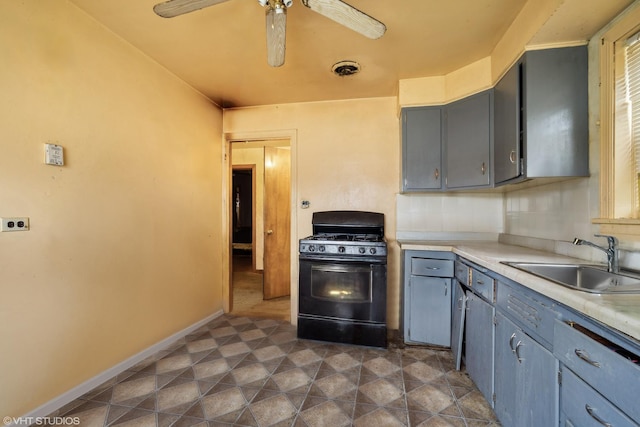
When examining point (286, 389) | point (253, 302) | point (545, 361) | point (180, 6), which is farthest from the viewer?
Result: point (253, 302)

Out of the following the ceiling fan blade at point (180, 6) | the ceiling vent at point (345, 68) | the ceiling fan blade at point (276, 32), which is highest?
the ceiling vent at point (345, 68)

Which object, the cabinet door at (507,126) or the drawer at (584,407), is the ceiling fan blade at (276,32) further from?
the drawer at (584,407)

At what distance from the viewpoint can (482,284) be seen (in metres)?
1.73

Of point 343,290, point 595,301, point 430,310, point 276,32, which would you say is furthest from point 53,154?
point 430,310

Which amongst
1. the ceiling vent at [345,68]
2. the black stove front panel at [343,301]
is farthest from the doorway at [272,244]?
the ceiling vent at [345,68]

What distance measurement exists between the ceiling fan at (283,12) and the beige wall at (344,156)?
1505 millimetres

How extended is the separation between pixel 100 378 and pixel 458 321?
101 inches

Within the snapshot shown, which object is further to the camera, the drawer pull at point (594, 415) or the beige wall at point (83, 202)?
the beige wall at point (83, 202)

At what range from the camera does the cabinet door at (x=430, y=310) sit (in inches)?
91.7

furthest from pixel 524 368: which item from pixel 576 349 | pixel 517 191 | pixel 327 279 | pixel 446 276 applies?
pixel 517 191

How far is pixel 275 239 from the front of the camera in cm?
385

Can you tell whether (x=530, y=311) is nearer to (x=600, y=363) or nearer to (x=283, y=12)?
(x=600, y=363)

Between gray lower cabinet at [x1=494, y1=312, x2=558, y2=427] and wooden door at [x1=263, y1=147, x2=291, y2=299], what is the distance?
2787mm

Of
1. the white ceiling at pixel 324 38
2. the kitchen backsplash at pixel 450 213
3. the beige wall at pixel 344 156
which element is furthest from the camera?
the beige wall at pixel 344 156
